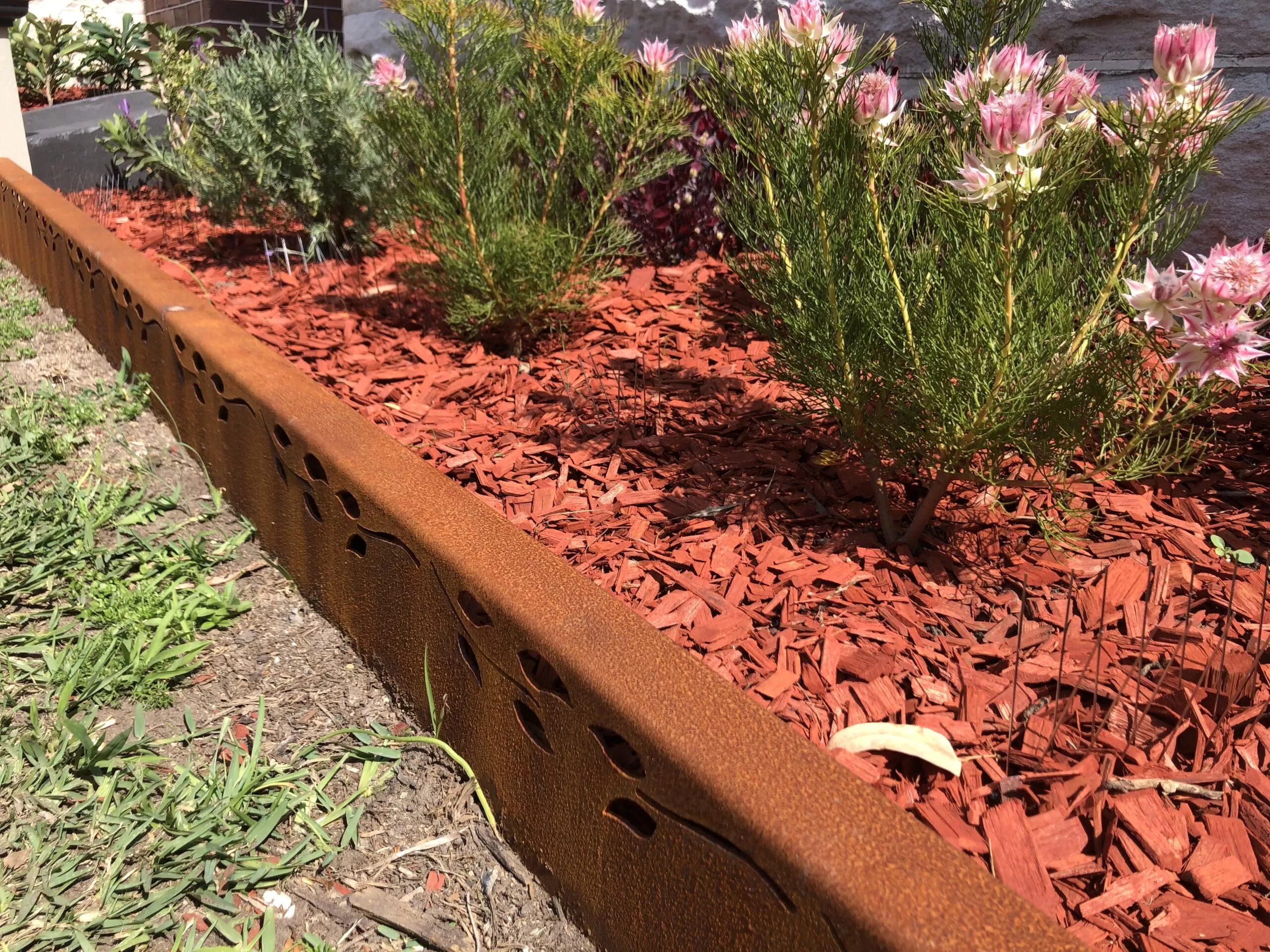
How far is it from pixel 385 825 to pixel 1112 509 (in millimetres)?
1546

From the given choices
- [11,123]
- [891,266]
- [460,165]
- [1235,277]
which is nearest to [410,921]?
[891,266]

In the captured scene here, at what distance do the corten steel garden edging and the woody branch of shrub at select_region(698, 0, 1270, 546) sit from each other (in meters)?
0.75

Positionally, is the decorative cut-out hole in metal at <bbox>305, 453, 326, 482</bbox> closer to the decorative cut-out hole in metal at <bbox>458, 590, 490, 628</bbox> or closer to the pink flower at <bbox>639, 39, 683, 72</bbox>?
the decorative cut-out hole in metal at <bbox>458, 590, 490, 628</bbox>

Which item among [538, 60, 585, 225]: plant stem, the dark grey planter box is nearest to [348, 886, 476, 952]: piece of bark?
Answer: [538, 60, 585, 225]: plant stem

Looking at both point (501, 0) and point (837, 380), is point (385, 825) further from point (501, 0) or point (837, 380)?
point (501, 0)

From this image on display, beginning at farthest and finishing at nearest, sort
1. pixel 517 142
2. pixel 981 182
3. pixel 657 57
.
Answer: pixel 517 142 < pixel 657 57 < pixel 981 182

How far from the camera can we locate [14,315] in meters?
4.07

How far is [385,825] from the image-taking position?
5.52 ft

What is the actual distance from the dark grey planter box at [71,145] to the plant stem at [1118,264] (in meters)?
6.27

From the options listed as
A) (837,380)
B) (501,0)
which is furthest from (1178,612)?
(501,0)

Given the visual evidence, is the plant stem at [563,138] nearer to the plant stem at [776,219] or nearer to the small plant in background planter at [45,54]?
the plant stem at [776,219]

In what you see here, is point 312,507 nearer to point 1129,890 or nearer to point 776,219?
point 776,219

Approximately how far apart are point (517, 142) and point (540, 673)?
7.74 ft

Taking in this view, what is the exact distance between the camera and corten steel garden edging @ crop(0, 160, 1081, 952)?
101 centimetres
